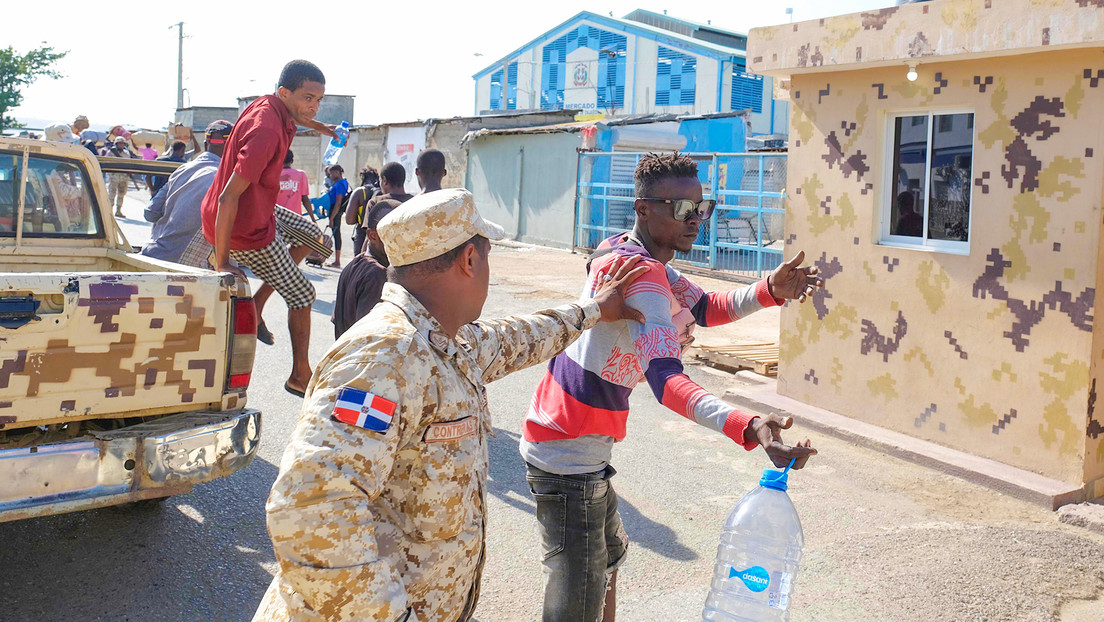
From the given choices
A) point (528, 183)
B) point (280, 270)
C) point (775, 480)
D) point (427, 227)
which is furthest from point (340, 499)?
point (528, 183)

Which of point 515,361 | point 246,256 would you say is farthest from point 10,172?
point 515,361

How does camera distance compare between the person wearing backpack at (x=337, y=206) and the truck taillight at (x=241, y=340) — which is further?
the person wearing backpack at (x=337, y=206)

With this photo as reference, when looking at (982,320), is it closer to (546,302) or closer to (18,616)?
(18,616)

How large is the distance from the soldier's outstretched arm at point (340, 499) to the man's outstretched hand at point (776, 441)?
958 mm

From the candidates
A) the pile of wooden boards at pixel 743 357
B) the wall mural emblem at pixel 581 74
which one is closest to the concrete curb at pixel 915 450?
the pile of wooden boards at pixel 743 357

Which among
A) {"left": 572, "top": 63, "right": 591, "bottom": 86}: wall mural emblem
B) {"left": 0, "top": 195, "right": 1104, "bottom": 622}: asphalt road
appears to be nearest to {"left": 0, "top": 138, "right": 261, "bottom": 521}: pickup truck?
{"left": 0, "top": 195, "right": 1104, "bottom": 622}: asphalt road

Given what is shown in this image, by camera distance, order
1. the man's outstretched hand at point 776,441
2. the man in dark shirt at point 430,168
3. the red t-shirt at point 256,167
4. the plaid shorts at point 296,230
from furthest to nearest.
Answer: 1. the man in dark shirt at point 430,168
2. the plaid shorts at point 296,230
3. the red t-shirt at point 256,167
4. the man's outstretched hand at point 776,441

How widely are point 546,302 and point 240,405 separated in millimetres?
8752

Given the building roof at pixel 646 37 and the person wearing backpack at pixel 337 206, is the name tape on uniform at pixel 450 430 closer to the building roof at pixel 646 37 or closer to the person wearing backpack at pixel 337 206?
the person wearing backpack at pixel 337 206

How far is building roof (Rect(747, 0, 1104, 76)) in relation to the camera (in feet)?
17.7

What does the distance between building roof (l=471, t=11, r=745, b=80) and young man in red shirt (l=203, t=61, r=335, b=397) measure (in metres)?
33.4

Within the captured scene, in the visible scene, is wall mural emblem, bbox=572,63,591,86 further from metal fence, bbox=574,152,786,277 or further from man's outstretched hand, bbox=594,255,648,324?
man's outstretched hand, bbox=594,255,648,324

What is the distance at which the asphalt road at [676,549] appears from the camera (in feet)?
13.5

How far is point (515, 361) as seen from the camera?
101 inches
